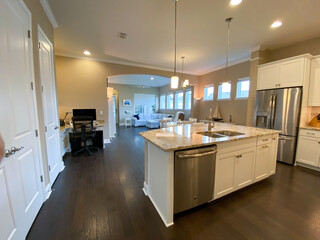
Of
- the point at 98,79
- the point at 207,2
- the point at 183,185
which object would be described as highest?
the point at 207,2

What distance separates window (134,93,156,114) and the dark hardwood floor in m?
7.68

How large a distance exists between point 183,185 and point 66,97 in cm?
439

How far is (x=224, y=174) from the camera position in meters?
1.79

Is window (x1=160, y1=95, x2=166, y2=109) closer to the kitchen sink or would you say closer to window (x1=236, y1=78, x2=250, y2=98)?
window (x1=236, y1=78, x2=250, y2=98)

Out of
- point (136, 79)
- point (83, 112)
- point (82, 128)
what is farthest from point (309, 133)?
point (136, 79)

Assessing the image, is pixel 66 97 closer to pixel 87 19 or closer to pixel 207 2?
pixel 87 19

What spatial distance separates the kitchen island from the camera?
1454 mm

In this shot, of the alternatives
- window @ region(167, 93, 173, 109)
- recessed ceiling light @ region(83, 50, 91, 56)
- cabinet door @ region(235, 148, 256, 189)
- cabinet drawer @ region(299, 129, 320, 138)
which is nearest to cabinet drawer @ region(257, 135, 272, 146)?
cabinet door @ region(235, 148, 256, 189)

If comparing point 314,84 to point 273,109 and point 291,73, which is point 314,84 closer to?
point 291,73

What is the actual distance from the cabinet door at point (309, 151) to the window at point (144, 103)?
8616 millimetres

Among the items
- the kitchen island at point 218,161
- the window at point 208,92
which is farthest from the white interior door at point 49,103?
the window at point 208,92

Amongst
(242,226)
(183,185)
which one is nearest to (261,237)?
(242,226)

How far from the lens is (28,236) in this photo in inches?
53.2

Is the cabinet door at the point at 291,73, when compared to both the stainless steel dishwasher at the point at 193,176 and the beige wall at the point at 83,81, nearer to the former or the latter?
the stainless steel dishwasher at the point at 193,176
